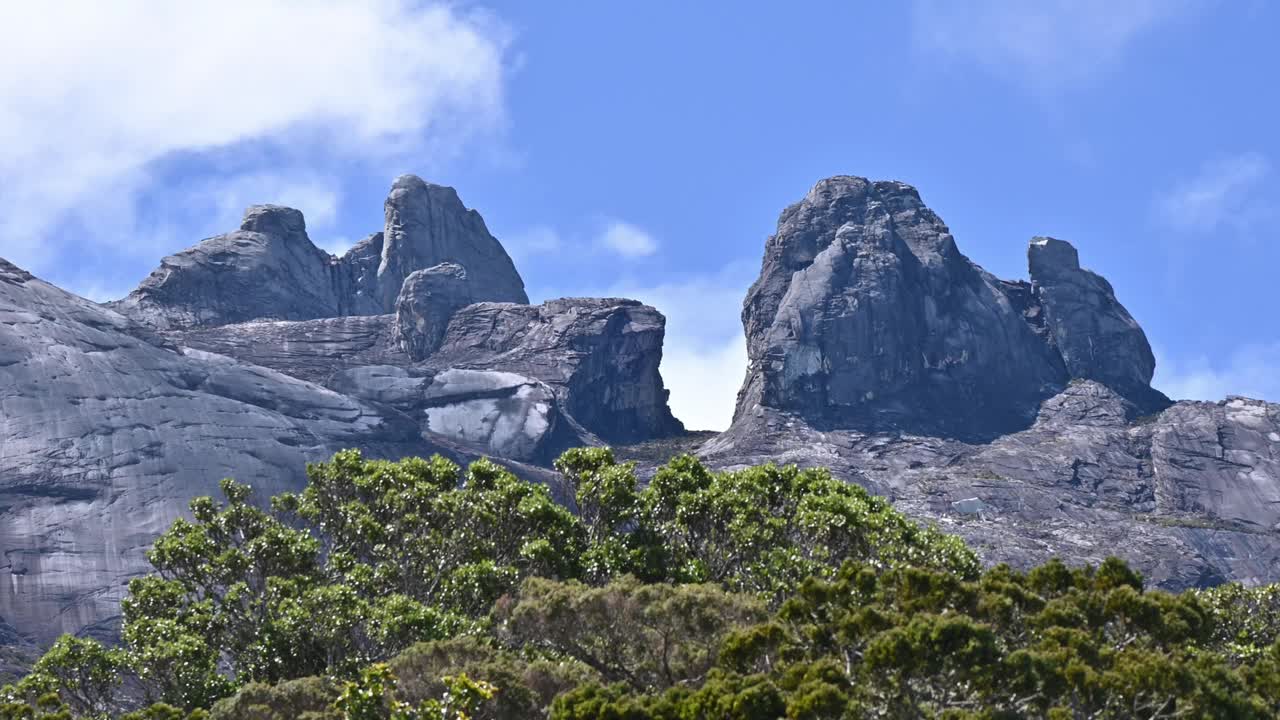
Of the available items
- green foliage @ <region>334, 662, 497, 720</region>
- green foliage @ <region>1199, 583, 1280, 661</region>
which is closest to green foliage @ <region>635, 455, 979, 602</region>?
green foliage @ <region>1199, 583, 1280, 661</region>

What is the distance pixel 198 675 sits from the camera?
5731 centimetres

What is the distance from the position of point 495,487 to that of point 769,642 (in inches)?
1000

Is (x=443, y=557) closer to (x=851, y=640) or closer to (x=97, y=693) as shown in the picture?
(x=97, y=693)

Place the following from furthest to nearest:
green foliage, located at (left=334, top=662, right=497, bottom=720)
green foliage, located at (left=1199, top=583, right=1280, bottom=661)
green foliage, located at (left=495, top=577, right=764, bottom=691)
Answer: green foliage, located at (left=1199, top=583, right=1280, bottom=661) < green foliage, located at (left=495, top=577, right=764, bottom=691) < green foliage, located at (left=334, top=662, right=497, bottom=720)

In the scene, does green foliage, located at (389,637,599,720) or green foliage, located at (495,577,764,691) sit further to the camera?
green foliage, located at (495,577,764,691)

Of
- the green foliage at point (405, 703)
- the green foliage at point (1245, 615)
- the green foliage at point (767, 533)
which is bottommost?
the green foliage at point (1245, 615)

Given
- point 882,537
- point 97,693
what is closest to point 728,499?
point 882,537

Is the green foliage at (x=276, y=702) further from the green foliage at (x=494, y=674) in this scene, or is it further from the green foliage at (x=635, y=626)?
the green foliage at (x=635, y=626)

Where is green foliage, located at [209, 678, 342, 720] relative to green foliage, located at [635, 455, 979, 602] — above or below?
below

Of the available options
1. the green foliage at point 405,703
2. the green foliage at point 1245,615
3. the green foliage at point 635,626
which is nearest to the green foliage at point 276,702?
the green foliage at point 405,703

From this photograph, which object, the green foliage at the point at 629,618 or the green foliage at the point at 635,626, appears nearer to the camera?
the green foliage at the point at 629,618

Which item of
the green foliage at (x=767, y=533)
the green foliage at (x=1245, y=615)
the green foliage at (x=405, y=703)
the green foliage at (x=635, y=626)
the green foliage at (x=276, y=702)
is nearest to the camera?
the green foliage at (x=405, y=703)

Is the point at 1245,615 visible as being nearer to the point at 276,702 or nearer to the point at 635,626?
the point at 635,626

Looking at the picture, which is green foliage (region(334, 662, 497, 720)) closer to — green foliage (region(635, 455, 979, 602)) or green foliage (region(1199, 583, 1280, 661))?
green foliage (region(635, 455, 979, 602))
